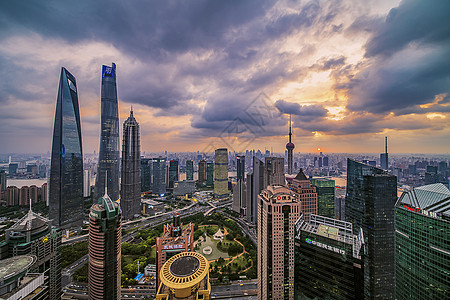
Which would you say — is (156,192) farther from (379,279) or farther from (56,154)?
(379,279)

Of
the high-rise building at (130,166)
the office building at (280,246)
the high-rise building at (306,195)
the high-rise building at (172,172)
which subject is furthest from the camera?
the high-rise building at (172,172)

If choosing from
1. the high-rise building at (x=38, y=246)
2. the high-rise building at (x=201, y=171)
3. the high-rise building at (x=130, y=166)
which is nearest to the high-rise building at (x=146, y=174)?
A: the high-rise building at (x=130, y=166)

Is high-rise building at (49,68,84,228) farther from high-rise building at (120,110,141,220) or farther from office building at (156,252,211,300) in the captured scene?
office building at (156,252,211,300)

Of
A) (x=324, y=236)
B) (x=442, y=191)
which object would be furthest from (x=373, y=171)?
(x=324, y=236)

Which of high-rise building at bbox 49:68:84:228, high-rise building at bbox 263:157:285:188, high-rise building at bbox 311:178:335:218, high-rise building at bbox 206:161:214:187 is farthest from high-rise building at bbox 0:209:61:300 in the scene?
high-rise building at bbox 206:161:214:187

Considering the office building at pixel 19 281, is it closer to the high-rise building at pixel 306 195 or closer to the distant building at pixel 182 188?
the high-rise building at pixel 306 195
